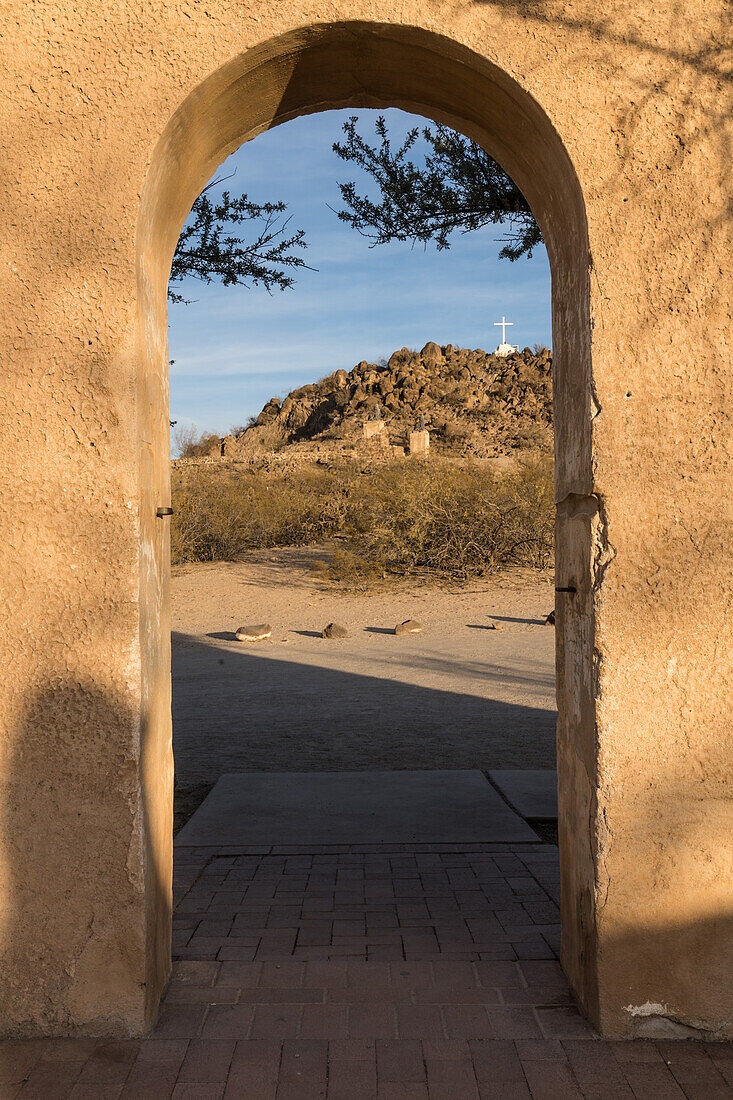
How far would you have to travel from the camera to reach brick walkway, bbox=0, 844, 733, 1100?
2311mm

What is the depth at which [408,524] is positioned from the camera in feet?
54.7

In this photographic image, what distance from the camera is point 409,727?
706 cm

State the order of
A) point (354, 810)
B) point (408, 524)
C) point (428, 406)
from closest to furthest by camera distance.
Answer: point (354, 810), point (408, 524), point (428, 406)

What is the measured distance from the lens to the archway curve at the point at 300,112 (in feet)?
8.68

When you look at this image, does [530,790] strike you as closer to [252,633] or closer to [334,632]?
[334,632]

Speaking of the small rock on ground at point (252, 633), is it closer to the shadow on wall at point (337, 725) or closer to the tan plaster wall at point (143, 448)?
the shadow on wall at point (337, 725)

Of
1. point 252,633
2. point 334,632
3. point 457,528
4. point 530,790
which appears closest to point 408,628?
point 334,632

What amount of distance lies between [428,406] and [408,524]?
98.5 ft

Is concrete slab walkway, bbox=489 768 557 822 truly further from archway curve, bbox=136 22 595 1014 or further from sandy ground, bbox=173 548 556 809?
archway curve, bbox=136 22 595 1014

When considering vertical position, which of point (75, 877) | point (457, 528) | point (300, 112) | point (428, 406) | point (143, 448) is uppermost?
point (428, 406)

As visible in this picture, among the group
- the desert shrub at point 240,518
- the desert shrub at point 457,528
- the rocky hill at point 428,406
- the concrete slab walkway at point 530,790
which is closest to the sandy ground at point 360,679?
the concrete slab walkway at point 530,790

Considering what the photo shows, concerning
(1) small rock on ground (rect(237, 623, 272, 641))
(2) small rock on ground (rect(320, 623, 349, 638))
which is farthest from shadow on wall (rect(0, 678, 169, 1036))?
(2) small rock on ground (rect(320, 623, 349, 638))

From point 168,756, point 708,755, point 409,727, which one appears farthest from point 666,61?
point 409,727

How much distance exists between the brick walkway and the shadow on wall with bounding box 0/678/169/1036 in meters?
0.12
